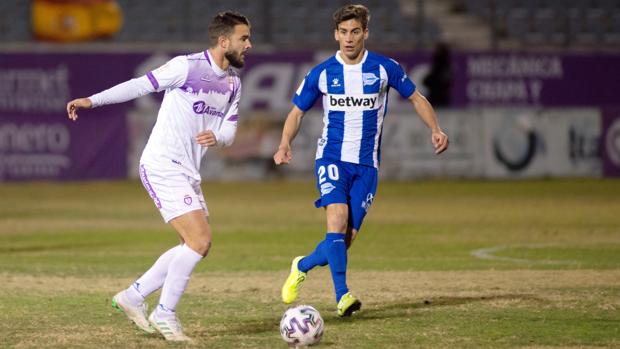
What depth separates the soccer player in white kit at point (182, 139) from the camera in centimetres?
805

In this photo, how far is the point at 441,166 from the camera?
27.0 m

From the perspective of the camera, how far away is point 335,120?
373 inches

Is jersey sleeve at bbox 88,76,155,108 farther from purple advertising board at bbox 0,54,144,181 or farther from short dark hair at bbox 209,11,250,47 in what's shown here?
purple advertising board at bbox 0,54,144,181

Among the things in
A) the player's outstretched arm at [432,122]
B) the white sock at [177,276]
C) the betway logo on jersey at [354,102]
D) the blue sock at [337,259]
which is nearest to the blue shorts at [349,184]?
the blue sock at [337,259]

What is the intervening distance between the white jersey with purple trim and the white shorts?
0.06m

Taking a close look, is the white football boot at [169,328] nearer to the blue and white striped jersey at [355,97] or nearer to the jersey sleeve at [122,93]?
the jersey sleeve at [122,93]

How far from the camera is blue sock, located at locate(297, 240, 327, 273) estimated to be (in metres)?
9.30

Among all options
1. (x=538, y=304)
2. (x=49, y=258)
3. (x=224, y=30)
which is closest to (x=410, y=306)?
(x=538, y=304)

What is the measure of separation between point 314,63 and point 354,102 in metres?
20.2

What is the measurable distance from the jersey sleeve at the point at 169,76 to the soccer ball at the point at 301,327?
1828 mm

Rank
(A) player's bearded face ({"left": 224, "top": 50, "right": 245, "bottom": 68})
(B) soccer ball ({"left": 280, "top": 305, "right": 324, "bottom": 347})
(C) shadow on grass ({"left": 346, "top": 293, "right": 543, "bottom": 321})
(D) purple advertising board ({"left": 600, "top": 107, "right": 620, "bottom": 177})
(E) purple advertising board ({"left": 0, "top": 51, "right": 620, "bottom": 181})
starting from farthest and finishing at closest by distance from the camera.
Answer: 1. (D) purple advertising board ({"left": 600, "top": 107, "right": 620, "bottom": 177})
2. (E) purple advertising board ({"left": 0, "top": 51, "right": 620, "bottom": 181})
3. (C) shadow on grass ({"left": 346, "top": 293, "right": 543, "bottom": 321})
4. (A) player's bearded face ({"left": 224, "top": 50, "right": 245, "bottom": 68})
5. (B) soccer ball ({"left": 280, "top": 305, "right": 324, "bottom": 347})

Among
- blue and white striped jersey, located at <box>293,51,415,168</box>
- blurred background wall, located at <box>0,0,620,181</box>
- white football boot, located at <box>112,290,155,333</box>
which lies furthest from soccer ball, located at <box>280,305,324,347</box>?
blurred background wall, located at <box>0,0,620,181</box>

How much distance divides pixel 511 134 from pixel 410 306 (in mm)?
17803

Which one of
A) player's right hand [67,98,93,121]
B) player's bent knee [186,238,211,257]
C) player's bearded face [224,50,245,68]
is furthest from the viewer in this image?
player's bearded face [224,50,245,68]
